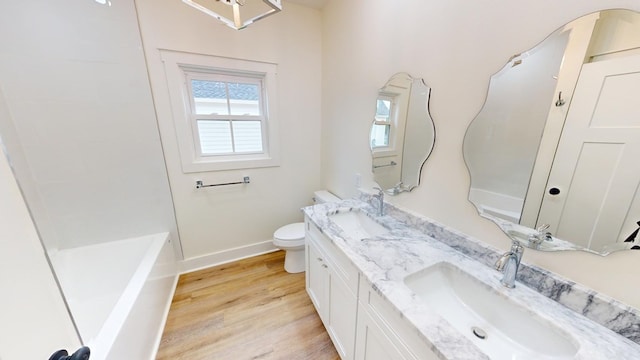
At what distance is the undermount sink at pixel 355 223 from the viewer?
163 centimetres

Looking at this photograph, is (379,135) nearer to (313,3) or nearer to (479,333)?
(479,333)

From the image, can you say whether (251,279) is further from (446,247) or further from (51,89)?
(51,89)

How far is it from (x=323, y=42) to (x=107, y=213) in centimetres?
263

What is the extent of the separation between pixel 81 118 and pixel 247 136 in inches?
49.6

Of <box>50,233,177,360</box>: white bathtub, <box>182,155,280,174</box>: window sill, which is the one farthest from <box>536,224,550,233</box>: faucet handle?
<box>182,155,280,174</box>: window sill

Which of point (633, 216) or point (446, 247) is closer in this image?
point (633, 216)

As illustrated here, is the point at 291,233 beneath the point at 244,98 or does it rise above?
beneath

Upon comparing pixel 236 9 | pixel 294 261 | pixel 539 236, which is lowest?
pixel 294 261

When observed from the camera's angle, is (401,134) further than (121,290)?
No

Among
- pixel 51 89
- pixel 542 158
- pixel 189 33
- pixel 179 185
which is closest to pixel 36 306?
pixel 542 158

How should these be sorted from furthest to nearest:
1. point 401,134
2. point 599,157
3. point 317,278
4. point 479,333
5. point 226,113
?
point 226,113 → point 317,278 → point 401,134 → point 479,333 → point 599,157

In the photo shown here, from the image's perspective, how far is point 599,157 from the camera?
737 millimetres

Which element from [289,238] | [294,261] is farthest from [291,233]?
[294,261]

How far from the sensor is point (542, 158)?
2.83 feet
